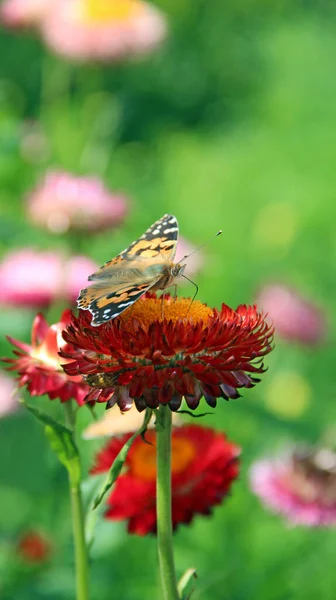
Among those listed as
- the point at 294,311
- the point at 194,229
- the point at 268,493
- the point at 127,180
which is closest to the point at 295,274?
the point at 194,229

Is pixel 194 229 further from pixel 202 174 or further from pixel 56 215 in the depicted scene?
pixel 56 215

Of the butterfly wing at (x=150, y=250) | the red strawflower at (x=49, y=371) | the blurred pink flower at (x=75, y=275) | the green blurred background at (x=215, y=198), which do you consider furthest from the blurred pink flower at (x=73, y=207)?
the red strawflower at (x=49, y=371)

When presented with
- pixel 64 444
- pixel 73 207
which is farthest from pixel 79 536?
pixel 73 207

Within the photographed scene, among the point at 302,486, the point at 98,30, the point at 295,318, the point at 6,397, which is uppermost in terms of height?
the point at 98,30

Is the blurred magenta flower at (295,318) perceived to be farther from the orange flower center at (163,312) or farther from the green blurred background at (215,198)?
the orange flower center at (163,312)

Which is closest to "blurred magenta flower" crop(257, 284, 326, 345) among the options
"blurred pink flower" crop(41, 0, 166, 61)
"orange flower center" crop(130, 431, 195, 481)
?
"blurred pink flower" crop(41, 0, 166, 61)

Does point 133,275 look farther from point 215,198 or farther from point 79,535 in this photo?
point 215,198

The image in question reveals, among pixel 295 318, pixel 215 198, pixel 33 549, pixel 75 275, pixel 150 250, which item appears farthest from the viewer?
pixel 215 198

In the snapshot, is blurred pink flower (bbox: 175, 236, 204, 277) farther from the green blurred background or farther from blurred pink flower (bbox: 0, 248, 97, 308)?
blurred pink flower (bbox: 0, 248, 97, 308)
